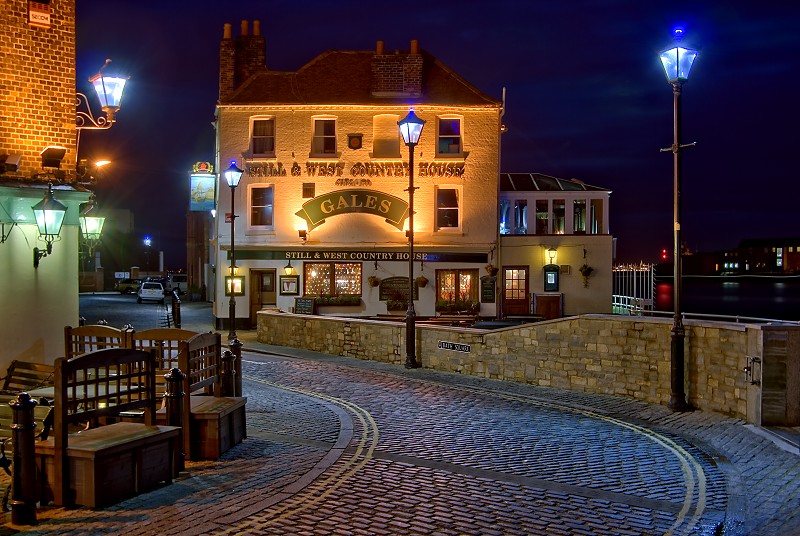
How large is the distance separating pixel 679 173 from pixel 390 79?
20.7m

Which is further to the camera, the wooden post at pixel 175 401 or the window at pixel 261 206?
the window at pixel 261 206

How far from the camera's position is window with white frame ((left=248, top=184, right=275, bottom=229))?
31.9 meters

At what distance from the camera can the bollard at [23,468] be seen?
6.73 m

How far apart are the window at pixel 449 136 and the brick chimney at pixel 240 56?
8.32 m

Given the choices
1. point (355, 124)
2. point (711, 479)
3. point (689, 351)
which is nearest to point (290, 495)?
point (711, 479)

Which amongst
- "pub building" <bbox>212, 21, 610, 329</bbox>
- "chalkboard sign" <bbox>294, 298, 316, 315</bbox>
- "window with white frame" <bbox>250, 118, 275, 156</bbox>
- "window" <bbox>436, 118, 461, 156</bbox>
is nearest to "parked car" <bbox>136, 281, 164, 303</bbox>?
"pub building" <bbox>212, 21, 610, 329</bbox>

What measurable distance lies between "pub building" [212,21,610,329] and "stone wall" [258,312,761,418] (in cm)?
1178

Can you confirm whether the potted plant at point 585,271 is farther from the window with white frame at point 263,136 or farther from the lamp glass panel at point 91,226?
the lamp glass panel at point 91,226

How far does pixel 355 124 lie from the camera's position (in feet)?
105

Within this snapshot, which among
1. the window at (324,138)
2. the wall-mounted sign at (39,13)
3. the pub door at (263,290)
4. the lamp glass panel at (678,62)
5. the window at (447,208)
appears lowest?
the pub door at (263,290)

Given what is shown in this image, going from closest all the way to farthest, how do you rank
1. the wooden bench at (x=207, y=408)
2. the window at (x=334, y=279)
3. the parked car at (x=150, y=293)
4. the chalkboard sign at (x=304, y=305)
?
the wooden bench at (x=207, y=408) < the chalkboard sign at (x=304, y=305) < the window at (x=334, y=279) < the parked car at (x=150, y=293)

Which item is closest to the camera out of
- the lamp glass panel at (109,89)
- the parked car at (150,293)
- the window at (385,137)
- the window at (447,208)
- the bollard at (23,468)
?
the bollard at (23,468)

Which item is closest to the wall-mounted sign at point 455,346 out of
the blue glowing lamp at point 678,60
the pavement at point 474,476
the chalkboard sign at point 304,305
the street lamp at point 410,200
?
the street lamp at point 410,200

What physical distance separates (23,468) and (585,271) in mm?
29431
